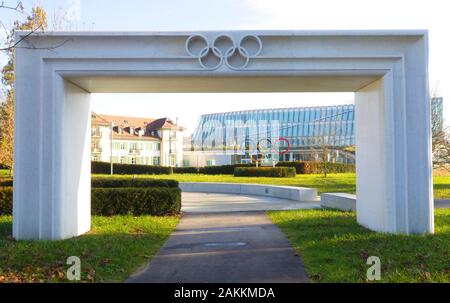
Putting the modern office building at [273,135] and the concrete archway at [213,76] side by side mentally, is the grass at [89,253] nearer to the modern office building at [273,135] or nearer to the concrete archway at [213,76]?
the concrete archway at [213,76]

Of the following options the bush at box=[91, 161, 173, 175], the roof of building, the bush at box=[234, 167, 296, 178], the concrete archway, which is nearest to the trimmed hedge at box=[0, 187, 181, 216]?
the concrete archway

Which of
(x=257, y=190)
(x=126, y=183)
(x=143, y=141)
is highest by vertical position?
(x=143, y=141)

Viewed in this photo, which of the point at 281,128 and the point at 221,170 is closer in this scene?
the point at 221,170

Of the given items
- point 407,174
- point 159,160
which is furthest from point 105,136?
point 407,174

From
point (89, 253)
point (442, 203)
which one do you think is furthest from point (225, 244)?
point (442, 203)

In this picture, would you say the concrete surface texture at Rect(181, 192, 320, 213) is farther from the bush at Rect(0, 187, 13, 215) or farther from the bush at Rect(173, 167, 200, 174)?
the bush at Rect(173, 167, 200, 174)

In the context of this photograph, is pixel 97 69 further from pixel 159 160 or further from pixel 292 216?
pixel 159 160

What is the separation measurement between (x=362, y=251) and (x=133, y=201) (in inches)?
313

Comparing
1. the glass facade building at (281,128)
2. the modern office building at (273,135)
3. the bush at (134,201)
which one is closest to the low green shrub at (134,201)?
the bush at (134,201)

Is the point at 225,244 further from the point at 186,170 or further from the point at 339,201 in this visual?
the point at 186,170

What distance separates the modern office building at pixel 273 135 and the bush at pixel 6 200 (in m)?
33.3

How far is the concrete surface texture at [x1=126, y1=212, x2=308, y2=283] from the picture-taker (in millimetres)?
6965

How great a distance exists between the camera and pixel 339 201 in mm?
15734
